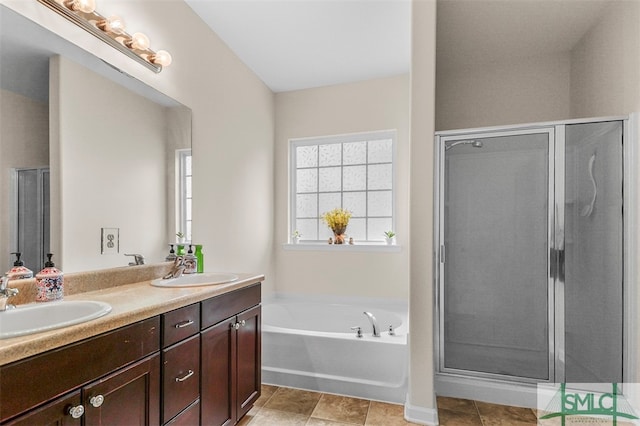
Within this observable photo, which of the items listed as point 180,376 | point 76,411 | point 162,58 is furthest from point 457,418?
point 162,58

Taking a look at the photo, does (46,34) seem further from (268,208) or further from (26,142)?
(268,208)

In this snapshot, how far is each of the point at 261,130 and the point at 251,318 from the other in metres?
2.09

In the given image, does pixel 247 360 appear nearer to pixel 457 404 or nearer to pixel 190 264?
pixel 190 264

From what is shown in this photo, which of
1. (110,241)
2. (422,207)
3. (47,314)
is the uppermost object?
(422,207)

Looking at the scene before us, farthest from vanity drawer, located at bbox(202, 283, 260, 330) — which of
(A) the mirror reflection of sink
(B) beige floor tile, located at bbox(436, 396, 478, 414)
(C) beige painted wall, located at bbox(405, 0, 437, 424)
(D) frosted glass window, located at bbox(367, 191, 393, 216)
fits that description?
(D) frosted glass window, located at bbox(367, 191, 393, 216)

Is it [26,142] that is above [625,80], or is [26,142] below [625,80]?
below

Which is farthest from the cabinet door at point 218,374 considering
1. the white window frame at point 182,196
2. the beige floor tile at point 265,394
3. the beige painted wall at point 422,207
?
the beige painted wall at point 422,207

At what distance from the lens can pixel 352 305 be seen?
138 inches

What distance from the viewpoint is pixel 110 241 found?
1830 mm

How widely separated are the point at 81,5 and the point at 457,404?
3.06 meters

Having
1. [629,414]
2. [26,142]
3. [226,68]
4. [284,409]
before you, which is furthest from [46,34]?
[629,414]

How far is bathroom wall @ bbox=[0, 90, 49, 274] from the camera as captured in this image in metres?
1.35

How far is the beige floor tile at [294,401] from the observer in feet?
7.22

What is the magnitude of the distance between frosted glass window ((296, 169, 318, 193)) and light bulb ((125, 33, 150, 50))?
2.13m
